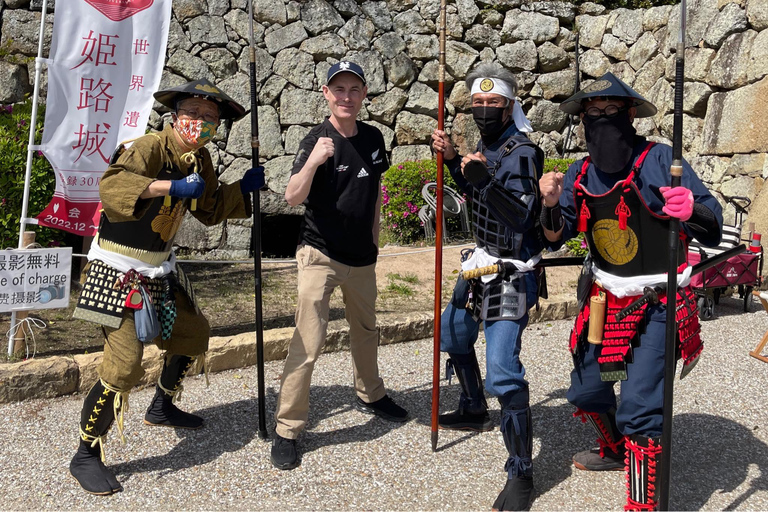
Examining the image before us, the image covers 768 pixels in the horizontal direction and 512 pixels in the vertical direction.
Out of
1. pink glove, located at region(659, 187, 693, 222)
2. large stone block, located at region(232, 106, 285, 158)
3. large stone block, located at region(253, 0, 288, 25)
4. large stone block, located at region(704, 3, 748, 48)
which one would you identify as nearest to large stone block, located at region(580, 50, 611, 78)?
large stone block, located at region(704, 3, 748, 48)

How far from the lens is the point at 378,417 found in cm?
417

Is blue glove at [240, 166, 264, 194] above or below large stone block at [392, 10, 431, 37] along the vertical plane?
below

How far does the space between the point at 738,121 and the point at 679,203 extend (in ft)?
20.6

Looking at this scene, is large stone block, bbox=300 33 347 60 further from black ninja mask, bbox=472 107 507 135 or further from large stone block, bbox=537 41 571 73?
black ninja mask, bbox=472 107 507 135

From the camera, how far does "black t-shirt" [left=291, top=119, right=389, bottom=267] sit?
361 cm

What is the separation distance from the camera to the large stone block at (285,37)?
921 cm

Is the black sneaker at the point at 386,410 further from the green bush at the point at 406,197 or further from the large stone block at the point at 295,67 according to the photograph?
the large stone block at the point at 295,67

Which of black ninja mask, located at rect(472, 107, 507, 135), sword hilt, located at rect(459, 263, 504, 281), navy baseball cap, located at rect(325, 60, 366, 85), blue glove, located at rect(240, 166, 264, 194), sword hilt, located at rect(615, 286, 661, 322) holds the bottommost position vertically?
sword hilt, located at rect(615, 286, 661, 322)

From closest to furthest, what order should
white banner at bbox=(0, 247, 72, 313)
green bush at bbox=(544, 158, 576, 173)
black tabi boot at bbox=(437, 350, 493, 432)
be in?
black tabi boot at bbox=(437, 350, 493, 432)
white banner at bbox=(0, 247, 72, 313)
green bush at bbox=(544, 158, 576, 173)

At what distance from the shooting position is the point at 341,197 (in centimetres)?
363

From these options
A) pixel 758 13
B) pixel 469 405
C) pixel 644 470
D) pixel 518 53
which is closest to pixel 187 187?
pixel 469 405

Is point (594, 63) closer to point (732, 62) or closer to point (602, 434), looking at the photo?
point (732, 62)

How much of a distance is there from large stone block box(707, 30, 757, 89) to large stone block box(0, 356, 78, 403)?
25.0ft

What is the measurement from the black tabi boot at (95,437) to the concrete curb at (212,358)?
110cm
